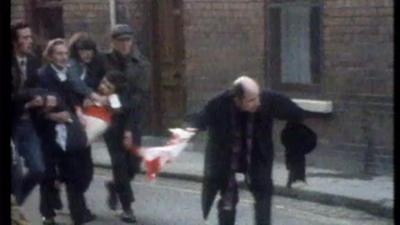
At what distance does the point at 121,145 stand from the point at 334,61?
2.44ft

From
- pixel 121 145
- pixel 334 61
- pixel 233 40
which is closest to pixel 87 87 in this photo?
pixel 121 145

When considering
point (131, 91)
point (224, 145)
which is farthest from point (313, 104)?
point (131, 91)

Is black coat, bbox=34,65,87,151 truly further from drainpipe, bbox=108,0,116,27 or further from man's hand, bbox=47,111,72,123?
drainpipe, bbox=108,0,116,27

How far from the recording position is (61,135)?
4391 millimetres

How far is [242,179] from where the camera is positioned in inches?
178

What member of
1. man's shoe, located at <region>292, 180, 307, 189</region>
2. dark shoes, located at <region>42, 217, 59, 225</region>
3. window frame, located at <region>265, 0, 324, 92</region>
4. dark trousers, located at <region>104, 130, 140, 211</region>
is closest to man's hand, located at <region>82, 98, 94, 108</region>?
dark trousers, located at <region>104, 130, 140, 211</region>

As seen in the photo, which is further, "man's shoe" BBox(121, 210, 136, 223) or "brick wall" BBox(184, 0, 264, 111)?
"man's shoe" BBox(121, 210, 136, 223)

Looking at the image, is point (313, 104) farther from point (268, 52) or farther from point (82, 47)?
point (82, 47)

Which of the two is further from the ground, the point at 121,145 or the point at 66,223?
the point at 121,145

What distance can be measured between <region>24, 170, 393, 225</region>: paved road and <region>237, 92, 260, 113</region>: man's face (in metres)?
0.29

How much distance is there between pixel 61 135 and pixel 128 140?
8.5 inches

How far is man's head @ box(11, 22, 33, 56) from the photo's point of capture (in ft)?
13.6

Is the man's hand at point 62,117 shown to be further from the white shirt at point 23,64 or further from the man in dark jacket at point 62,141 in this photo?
the white shirt at point 23,64

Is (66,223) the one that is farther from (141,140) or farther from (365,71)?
(365,71)
